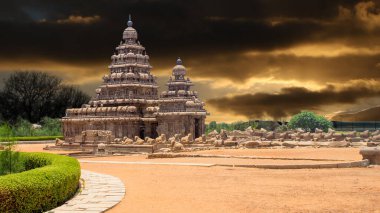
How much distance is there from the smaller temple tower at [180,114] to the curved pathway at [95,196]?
41.1 metres

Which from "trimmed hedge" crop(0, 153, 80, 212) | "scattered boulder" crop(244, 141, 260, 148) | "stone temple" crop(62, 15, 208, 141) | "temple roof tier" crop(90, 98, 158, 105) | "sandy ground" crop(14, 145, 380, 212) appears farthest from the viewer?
"temple roof tier" crop(90, 98, 158, 105)

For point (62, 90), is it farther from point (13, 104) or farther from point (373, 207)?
point (373, 207)

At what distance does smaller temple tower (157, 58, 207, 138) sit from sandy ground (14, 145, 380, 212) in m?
35.5

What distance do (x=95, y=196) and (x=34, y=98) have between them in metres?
85.5

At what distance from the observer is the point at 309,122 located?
84.4 m

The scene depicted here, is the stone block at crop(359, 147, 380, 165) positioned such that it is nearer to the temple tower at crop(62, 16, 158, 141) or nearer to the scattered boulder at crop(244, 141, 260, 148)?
the scattered boulder at crop(244, 141, 260, 148)

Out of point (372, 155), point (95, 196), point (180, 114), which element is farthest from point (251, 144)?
point (95, 196)

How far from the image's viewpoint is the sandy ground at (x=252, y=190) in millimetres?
13055

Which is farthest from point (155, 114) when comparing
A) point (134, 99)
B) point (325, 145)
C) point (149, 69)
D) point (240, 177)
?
point (240, 177)

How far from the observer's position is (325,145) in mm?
49031

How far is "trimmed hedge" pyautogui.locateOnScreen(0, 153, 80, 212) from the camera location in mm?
10818

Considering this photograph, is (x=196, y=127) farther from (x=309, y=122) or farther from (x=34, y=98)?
(x=34, y=98)

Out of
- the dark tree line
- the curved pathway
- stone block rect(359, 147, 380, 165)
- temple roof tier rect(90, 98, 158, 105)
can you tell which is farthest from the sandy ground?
the dark tree line

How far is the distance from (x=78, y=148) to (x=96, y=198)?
37946mm
